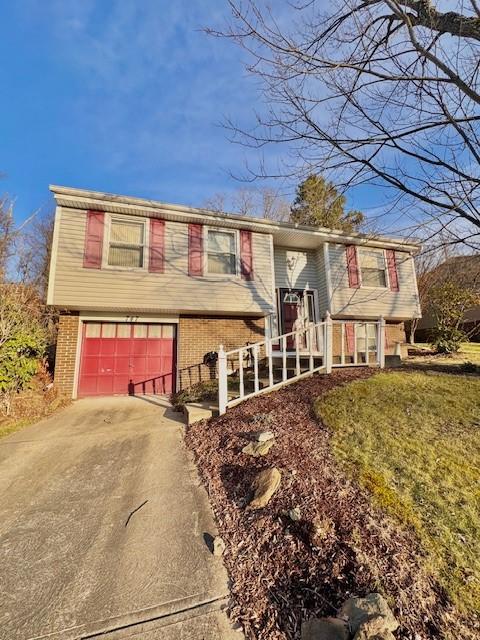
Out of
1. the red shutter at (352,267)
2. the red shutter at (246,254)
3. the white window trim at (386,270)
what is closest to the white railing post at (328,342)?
the red shutter at (246,254)

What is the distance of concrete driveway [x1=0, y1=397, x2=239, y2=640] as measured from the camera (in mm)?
1849

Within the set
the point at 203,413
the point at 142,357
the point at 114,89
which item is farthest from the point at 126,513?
the point at 114,89

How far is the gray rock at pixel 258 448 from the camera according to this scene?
3.57 meters

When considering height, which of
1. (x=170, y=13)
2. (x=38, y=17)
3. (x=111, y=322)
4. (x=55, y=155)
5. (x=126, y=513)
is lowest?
(x=126, y=513)

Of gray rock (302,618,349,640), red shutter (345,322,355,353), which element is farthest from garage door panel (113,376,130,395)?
gray rock (302,618,349,640)

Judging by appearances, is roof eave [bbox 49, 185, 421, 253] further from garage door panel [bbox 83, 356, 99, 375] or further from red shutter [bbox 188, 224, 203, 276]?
garage door panel [bbox 83, 356, 99, 375]

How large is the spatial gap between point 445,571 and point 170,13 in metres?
7.06

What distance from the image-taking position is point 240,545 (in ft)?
7.85

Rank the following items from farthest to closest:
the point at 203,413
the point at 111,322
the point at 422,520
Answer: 1. the point at 111,322
2. the point at 203,413
3. the point at 422,520

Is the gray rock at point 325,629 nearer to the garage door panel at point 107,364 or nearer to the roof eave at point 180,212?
the roof eave at point 180,212

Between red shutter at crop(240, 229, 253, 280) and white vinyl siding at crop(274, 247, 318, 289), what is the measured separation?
153 centimetres

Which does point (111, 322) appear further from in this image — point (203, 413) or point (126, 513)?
point (126, 513)

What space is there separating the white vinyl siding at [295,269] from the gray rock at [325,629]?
917cm

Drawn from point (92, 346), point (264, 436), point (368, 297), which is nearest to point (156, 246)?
point (92, 346)
